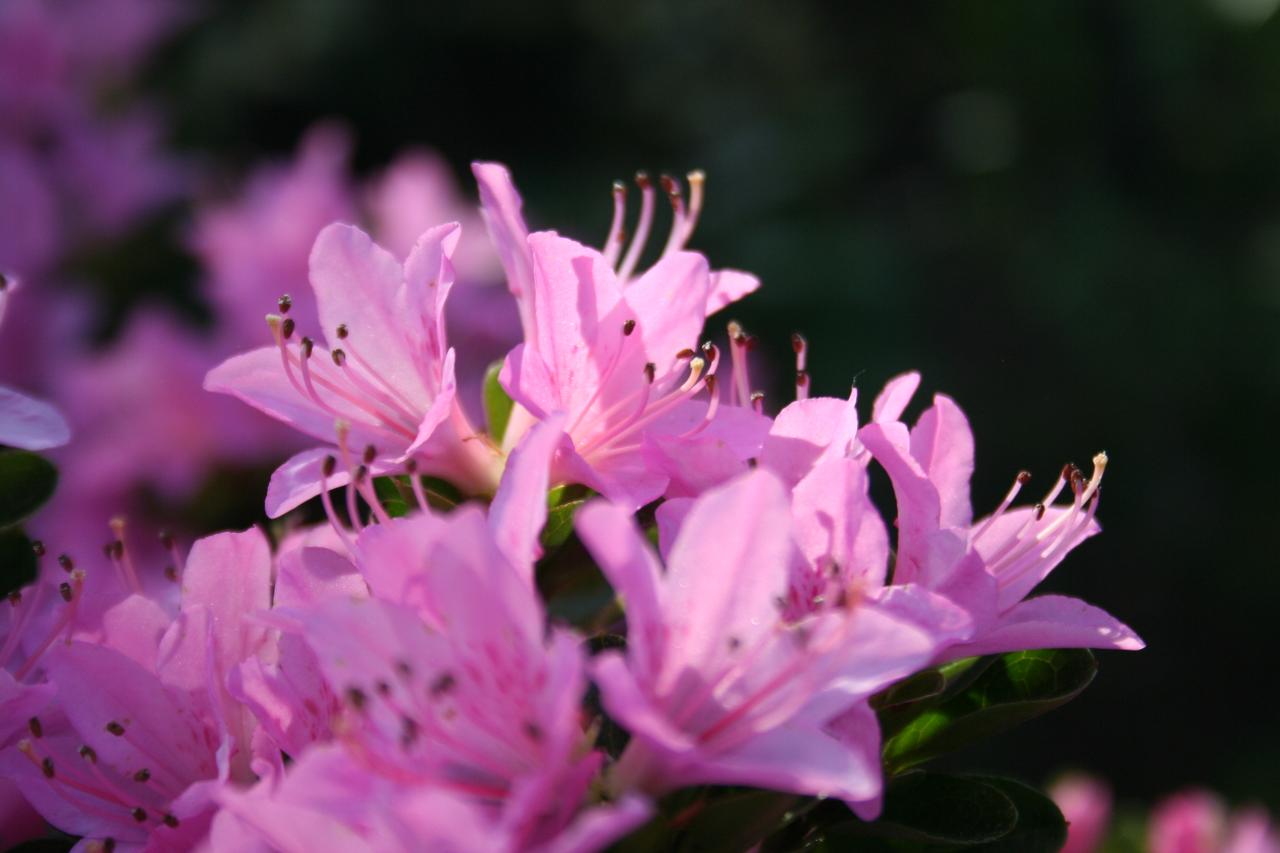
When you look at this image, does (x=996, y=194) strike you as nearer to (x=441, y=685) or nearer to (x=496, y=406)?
(x=496, y=406)

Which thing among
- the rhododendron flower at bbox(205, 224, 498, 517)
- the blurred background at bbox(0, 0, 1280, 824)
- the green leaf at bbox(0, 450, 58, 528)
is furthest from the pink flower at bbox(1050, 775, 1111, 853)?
the blurred background at bbox(0, 0, 1280, 824)

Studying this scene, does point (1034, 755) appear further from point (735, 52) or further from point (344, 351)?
point (344, 351)

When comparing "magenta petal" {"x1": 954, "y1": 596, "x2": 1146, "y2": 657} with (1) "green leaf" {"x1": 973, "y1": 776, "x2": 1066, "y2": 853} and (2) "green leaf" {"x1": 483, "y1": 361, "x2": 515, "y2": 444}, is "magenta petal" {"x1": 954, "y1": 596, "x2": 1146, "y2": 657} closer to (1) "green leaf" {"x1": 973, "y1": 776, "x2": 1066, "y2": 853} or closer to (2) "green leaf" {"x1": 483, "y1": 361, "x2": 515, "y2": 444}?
(1) "green leaf" {"x1": 973, "y1": 776, "x2": 1066, "y2": 853}

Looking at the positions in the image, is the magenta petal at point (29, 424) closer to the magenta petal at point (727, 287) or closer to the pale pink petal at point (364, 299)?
the pale pink petal at point (364, 299)

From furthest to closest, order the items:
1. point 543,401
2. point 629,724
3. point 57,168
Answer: point 57,168, point 543,401, point 629,724

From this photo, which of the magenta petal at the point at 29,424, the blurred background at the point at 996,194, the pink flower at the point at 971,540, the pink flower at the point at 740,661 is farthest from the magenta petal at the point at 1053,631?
the blurred background at the point at 996,194

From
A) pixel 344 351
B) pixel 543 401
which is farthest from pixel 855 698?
pixel 344 351

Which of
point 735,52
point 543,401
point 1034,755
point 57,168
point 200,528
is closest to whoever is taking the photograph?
point 543,401

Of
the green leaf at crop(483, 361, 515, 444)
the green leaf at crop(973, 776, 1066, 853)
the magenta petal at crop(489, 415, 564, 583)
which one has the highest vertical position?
the magenta petal at crop(489, 415, 564, 583)
